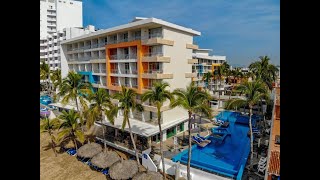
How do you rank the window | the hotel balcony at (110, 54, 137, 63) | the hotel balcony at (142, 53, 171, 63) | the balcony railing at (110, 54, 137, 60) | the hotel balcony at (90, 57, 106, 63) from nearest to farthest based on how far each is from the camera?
1. the hotel balcony at (142, 53, 171, 63)
2. the hotel balcony at (110, 54, 137, 63)
3. the balcony railing at (110, 54, 137, 60)
4. the window
5. the hotel balcony at (90, 57, 106, 63)

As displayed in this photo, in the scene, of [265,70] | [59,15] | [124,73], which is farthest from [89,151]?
[59,15]

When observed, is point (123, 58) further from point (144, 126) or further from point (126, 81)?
point (144, 126)

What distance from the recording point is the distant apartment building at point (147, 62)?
88.4 ft

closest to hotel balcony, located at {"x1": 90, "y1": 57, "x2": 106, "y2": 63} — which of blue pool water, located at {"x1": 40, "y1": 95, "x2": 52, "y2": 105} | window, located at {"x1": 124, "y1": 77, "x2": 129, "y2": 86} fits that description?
window, located at {"x1": 124, "y1": 77, "x2": 129, "y2": 86}

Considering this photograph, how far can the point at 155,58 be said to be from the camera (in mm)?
26562

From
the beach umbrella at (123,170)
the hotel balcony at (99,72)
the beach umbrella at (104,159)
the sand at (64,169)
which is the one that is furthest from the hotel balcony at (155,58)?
the sand at (64,169)

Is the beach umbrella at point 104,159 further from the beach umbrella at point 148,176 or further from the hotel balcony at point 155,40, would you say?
the hotel balcony at point 155,40

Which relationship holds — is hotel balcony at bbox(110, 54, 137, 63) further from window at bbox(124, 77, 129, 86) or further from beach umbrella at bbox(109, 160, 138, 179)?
beach umbrella at bbox(109, 160, 138, 179)

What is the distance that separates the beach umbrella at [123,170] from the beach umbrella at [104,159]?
3.41 feet

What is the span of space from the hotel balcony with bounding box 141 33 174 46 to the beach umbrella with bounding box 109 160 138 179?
13.0 meters

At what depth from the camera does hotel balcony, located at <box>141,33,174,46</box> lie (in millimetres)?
26281

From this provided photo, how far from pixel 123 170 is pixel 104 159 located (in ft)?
9.53
